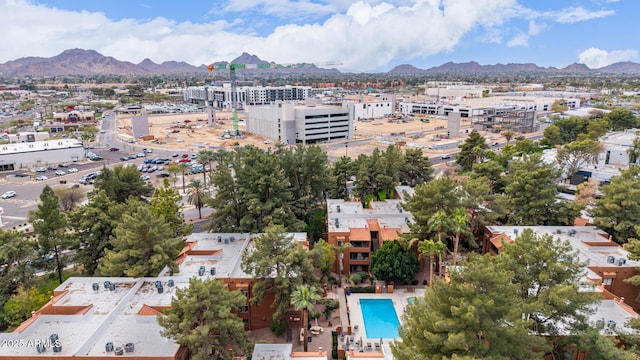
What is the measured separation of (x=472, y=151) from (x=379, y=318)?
155 feet

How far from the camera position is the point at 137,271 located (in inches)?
1193

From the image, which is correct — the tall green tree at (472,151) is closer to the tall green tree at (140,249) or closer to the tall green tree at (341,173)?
the tall green tree at (341,173)

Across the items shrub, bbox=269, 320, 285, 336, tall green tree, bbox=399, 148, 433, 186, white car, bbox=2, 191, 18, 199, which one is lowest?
shrub, bbox=269, 320, 285, 336

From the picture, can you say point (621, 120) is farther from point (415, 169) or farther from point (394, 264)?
point (394, 264)

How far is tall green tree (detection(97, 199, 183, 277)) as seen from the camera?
30.6 m

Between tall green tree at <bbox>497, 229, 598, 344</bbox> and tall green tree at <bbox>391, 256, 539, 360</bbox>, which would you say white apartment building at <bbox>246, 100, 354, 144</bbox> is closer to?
tall green tree at <bbox>497, 229, 598, 344</bbox>

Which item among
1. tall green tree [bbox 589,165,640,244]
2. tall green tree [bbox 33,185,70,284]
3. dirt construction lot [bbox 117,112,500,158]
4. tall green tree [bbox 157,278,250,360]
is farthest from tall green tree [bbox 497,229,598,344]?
dirt construction lot [bbox 117,112,500,158]

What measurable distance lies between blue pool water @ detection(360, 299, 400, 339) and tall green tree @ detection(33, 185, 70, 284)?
26.9 metres

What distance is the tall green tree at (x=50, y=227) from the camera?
34.2 metres

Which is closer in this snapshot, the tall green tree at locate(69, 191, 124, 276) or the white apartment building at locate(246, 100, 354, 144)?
the tall green tree at locate(69, 191, 124, 276)

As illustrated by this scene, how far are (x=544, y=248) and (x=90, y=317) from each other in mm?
28978

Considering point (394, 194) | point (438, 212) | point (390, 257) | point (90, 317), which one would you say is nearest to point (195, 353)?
point (90, 317)

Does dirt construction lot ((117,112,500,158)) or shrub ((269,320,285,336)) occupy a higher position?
dirt construction lot ((117,112,500,158))

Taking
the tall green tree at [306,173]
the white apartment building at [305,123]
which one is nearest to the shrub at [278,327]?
the tall green tree at [306,173]
